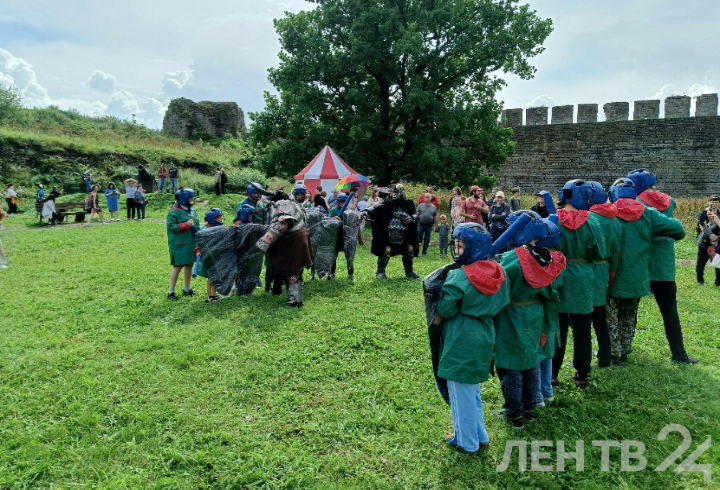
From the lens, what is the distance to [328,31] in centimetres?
1817

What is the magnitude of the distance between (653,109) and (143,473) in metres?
24.8

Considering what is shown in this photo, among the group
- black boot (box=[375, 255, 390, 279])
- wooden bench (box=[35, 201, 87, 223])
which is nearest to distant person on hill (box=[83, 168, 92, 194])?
wooden bench (box=[35, 201, 87, 223])

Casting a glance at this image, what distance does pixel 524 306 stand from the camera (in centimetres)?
369

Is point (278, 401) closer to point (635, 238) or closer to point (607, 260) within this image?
point (607, 260)

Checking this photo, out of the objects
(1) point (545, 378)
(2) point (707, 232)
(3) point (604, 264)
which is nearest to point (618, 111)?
(2) point (707, 232)

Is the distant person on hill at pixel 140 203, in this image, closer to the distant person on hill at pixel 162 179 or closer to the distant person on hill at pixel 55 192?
the distant person on hill at pixel 55 192

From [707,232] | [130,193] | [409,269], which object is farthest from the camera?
[130,193]

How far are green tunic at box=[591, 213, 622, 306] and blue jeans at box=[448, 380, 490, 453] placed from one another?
2.06 m

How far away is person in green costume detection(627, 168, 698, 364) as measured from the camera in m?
5.10

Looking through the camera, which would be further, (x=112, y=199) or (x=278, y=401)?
(x=112, y=199)

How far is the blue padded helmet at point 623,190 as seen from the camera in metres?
5.05

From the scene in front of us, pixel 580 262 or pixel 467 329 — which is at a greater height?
pixel 580 262

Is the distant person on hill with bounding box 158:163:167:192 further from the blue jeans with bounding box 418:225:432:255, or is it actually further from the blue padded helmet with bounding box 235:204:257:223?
the blue padded helmet with bounding box 235:204:257:223

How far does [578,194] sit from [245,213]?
530 cm
